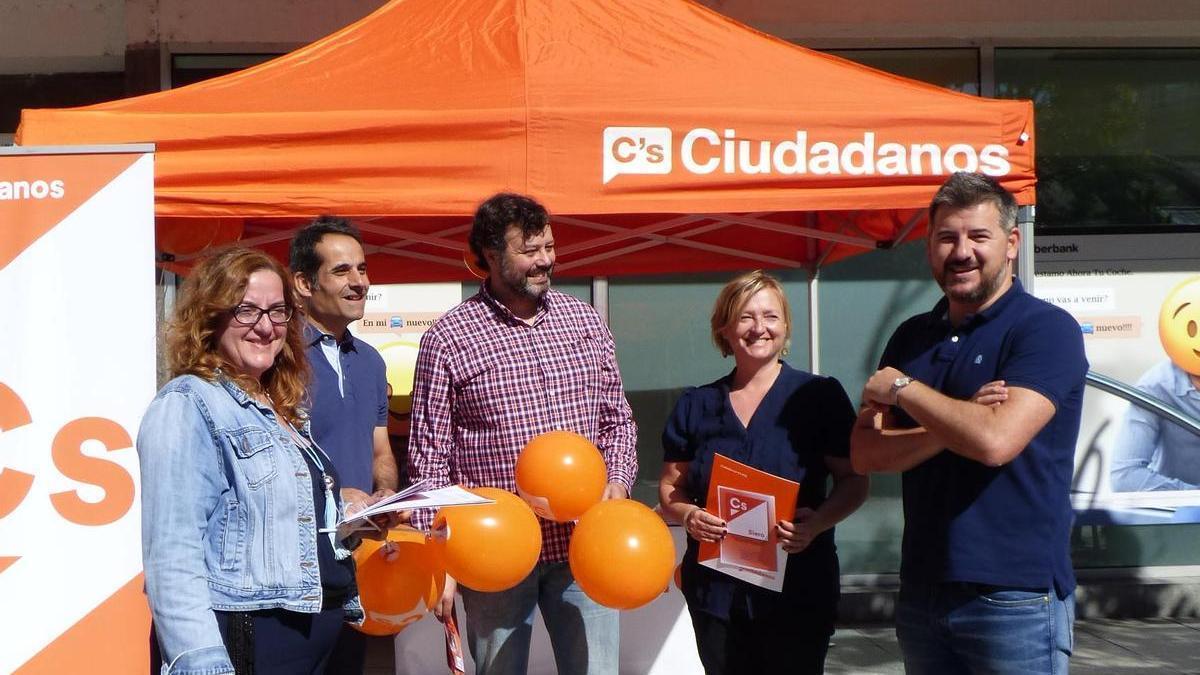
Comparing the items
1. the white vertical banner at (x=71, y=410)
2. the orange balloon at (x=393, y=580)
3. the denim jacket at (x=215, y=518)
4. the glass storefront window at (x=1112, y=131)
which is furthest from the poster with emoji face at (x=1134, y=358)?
the denim jacket at (x=215, y=518)

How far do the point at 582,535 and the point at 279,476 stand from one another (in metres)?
1.23

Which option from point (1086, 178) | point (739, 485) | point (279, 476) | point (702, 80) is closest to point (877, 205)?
point (702, 80)

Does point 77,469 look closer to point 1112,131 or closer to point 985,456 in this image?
point 985,456

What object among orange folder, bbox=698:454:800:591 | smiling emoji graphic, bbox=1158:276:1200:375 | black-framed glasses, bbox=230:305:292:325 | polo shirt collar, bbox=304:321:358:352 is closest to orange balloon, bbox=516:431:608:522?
orange folder, bbox=698:454:800:591

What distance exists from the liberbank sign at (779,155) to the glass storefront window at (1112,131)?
12.3 feet

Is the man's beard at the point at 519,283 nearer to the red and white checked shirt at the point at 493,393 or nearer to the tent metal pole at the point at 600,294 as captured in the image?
the red and white checked shirt at the point at 493,393

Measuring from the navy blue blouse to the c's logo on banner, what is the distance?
167 cm

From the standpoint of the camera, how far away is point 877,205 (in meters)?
4.18

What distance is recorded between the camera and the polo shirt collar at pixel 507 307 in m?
3.73

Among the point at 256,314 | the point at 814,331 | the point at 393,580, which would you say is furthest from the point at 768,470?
the point at 814,331

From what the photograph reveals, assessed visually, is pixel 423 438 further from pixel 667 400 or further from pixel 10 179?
pixel 667 400

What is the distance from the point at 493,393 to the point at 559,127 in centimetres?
96

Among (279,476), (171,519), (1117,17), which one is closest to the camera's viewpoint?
(171,519)

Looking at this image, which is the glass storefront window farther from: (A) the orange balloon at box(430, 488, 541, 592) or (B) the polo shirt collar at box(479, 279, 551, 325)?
(A) the orange balloon at box(430, 488, 541, 592)
